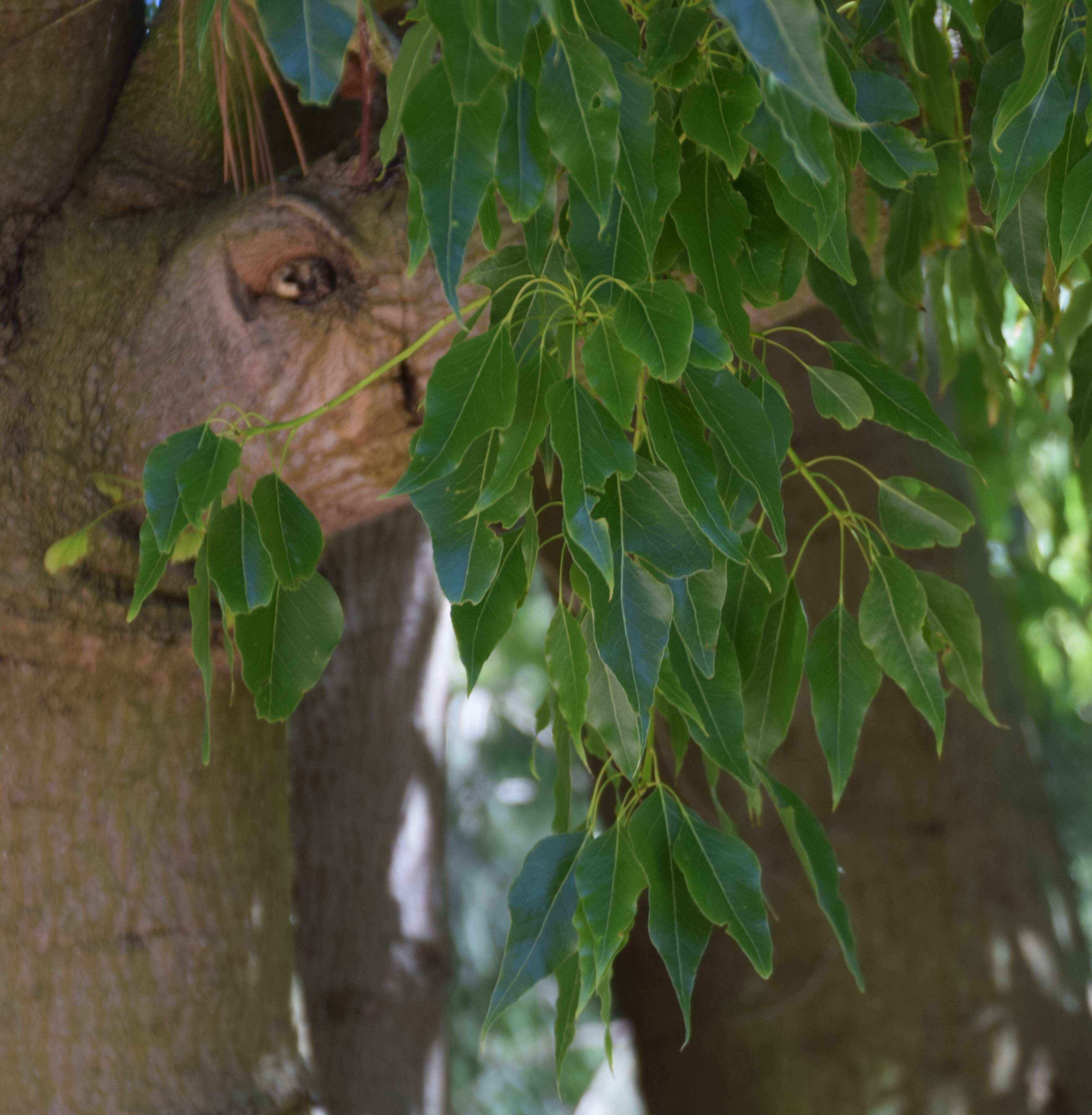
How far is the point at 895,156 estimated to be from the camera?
59 cm

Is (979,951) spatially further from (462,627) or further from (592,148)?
(592,148)

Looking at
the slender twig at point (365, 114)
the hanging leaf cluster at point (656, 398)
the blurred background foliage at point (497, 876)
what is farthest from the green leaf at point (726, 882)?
the blurred background foliage at point (497, 876)

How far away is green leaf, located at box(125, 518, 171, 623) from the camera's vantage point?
24.5 inches

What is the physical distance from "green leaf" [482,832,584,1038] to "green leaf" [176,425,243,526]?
266 millimetres

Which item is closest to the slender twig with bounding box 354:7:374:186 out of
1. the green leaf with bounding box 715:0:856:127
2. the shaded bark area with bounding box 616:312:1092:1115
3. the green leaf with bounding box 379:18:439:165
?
the green leaf with bounding box 379:18:439:165

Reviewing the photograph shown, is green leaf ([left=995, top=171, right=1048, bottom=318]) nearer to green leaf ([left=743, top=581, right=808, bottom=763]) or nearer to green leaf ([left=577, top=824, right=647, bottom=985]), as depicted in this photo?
green leaf ([left=743, top=581, right=808, bottom=763])

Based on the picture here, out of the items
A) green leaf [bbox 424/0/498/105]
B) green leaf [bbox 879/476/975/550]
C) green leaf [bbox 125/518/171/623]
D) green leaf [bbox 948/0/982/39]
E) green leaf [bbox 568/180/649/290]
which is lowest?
green leaf [bbox 879/476/975/550]

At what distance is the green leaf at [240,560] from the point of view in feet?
2.08

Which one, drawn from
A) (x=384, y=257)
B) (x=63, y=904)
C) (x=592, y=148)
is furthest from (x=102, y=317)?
(x=592, y=148)

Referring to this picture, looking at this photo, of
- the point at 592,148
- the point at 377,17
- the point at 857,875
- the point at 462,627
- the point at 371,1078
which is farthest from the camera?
the point at 857,875

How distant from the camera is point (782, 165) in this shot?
1.62 feet

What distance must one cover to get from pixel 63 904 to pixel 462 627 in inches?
18.9

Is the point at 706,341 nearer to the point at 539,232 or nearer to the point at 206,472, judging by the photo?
the point at 539,232

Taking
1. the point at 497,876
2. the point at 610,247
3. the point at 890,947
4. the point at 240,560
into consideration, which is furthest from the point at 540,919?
the point at 497,876
